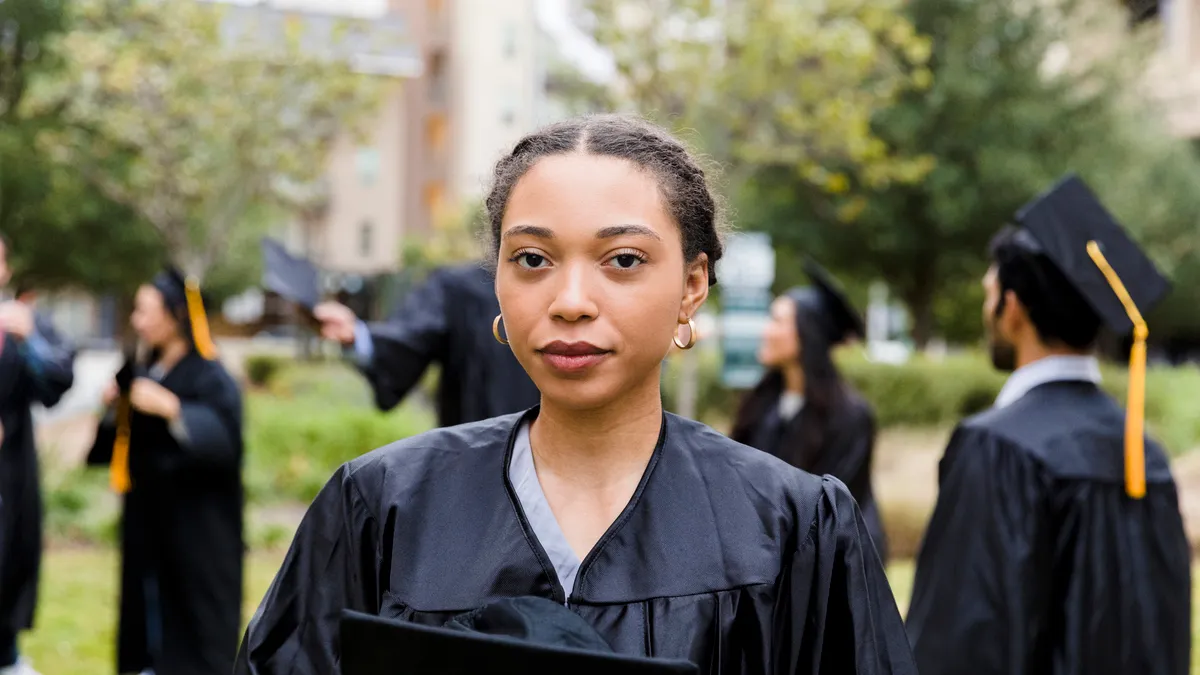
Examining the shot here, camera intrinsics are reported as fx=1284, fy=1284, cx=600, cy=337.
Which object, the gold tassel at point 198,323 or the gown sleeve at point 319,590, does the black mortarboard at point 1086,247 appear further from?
the gold tassel at point 198,323

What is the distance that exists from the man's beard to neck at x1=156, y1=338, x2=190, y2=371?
13.8ft

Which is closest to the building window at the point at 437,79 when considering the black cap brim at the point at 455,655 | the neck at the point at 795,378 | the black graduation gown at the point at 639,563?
the neck at the point at 795,378

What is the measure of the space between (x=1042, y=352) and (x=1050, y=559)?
579 mm

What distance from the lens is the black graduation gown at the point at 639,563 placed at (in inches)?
66.7

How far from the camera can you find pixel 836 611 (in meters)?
1.80

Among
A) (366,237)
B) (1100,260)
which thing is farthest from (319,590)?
(366,237)

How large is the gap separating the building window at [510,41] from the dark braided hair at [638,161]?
3761cm

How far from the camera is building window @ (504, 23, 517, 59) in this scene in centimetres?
3844

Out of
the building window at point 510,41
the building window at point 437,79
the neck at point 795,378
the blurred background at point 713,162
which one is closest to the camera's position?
the neck at point 795,378

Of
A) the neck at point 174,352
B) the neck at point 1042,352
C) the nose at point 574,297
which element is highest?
the nose at point 574,297

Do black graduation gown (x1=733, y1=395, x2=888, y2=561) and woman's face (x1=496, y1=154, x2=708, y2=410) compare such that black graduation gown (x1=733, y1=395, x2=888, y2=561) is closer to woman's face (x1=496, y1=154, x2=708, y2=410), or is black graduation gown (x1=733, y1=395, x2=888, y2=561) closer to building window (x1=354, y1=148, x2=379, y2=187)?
woman's face (x1=496, y1=154, x2=708, y2=410)

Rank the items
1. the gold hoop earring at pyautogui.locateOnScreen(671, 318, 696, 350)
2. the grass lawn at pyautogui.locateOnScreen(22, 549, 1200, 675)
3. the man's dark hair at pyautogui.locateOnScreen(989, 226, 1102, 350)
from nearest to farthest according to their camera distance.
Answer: the gold hoop earring at pyautogui.locateOnScreen(671, 318, 696, 350) → the man's dark hair at pyautogui.locateOnScreen(989, 226, 1102, 350) → the grass lawn at pyautogui.locateOnScreen(22, 549, 1200, 675)

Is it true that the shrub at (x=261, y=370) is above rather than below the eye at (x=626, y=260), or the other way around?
below

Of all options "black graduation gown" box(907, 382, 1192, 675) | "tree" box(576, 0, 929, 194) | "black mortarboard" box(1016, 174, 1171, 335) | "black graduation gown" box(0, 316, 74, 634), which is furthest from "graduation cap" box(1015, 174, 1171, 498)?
"tree" box(576, 0, 929, 194)
